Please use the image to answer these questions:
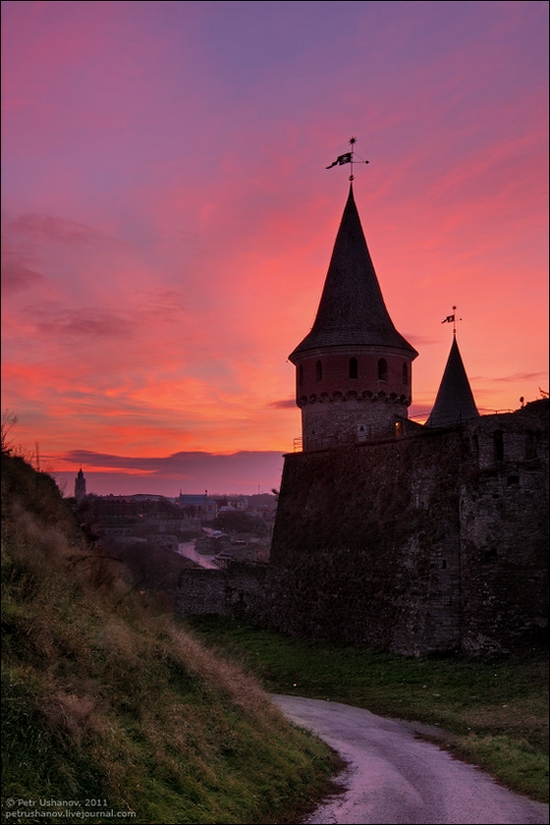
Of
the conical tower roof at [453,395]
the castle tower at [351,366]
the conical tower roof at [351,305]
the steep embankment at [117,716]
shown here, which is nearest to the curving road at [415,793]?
the steep embankment at [117,716]

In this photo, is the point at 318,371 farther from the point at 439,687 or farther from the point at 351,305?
the point at 439,687

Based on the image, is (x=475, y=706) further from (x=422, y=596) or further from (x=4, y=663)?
(x=4, y=663)

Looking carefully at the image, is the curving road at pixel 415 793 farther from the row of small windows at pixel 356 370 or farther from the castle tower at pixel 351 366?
the row of small windows at pixel 356 370

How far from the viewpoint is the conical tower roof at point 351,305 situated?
119 feet

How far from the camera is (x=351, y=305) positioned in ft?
122

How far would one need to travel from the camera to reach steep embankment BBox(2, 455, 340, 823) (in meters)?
9.69

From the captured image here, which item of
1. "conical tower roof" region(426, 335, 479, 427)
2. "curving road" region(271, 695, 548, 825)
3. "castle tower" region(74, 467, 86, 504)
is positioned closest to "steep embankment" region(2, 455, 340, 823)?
"curving road" region(271, 695, 548, 825)

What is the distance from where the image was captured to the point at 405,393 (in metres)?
36.9

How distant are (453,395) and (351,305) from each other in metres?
9.58

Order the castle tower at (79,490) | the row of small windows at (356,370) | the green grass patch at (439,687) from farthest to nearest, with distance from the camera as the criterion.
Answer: the row of small windows at (356,370) → the castle tower at (79,490) → the green grass patch at (439,687)

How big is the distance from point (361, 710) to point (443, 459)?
11.1 metres

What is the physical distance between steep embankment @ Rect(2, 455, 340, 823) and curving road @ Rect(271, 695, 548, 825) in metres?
0.96

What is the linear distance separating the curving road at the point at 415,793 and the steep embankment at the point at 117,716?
96 centimetres

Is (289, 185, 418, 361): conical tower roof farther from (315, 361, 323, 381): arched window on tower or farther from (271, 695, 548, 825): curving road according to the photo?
(271, 695, 548, 825): curving road
